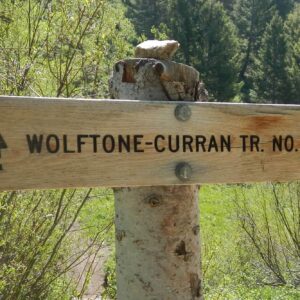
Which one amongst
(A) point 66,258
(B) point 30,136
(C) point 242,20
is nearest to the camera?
(B) point 30,136

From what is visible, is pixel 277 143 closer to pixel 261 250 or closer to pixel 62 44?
pixel 62 44

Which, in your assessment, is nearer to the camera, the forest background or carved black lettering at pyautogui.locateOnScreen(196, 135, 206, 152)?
carved black lettering at pyautogui.locateOnScreen(196, 135, 206, 152)

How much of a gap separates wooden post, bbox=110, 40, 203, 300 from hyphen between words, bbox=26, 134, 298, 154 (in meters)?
0.21

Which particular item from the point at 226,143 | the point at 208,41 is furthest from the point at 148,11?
the point at 226,143

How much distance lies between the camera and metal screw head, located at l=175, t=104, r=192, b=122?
1.95 metres

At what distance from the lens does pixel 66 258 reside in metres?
5.85

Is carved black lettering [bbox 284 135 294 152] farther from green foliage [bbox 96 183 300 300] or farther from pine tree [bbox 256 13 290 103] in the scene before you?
pine tree [bbox 256 13 290 103]

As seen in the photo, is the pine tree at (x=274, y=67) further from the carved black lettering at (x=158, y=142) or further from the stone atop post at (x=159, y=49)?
the carved black lettering at (x=158, y=142)

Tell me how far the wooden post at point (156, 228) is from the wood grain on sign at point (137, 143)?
0.16 meters

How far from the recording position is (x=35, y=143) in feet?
5.78

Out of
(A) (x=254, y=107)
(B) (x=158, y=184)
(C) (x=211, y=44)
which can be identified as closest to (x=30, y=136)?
(B) (x=158, y=184)

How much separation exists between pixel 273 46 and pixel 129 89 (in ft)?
125

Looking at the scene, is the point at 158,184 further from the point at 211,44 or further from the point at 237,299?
the point at 211,44

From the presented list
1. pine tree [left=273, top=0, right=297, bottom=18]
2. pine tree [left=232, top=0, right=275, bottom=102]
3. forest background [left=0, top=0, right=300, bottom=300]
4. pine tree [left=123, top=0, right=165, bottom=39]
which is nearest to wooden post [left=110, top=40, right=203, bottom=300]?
forest background [left=0, top=0, right=300, bottom=300]
